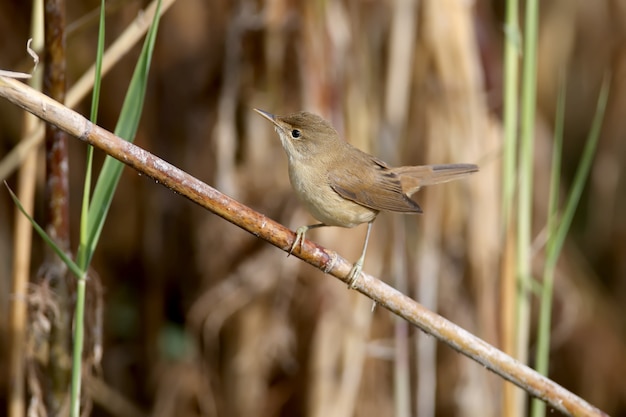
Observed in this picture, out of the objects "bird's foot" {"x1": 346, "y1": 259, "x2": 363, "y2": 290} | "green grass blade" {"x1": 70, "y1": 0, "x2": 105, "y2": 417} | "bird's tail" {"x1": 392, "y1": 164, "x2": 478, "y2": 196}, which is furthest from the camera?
"bird's tail" {"x1": 392, "y1": 164, "x2": 478, "y2": 196}

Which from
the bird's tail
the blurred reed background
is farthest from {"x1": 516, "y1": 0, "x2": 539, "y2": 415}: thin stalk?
the blurred reed background

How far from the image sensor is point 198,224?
336 cm

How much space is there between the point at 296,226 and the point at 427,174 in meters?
0.63

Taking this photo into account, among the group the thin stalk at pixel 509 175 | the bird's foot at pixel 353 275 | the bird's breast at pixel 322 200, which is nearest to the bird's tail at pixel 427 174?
the bird's breast at pixel 322 200

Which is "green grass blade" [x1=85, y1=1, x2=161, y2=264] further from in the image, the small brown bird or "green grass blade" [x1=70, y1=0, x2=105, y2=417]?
the small brown bird

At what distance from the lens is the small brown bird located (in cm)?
227

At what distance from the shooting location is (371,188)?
2.39 metres

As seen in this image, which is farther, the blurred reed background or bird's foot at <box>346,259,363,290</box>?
the blurred reed background

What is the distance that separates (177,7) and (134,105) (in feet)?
5.94

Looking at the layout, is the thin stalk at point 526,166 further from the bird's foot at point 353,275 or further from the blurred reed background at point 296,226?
the blurred reed background at point 296,226

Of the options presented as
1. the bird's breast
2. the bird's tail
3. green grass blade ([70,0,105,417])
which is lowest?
green grass blade ([70,0,105,417])

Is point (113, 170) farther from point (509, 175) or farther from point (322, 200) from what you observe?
point (509, 175)

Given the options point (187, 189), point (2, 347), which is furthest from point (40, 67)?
point (2, 347)

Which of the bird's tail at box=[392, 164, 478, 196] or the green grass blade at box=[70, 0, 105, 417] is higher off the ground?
the bird's tail at box=[392, 164, 478, 196]
